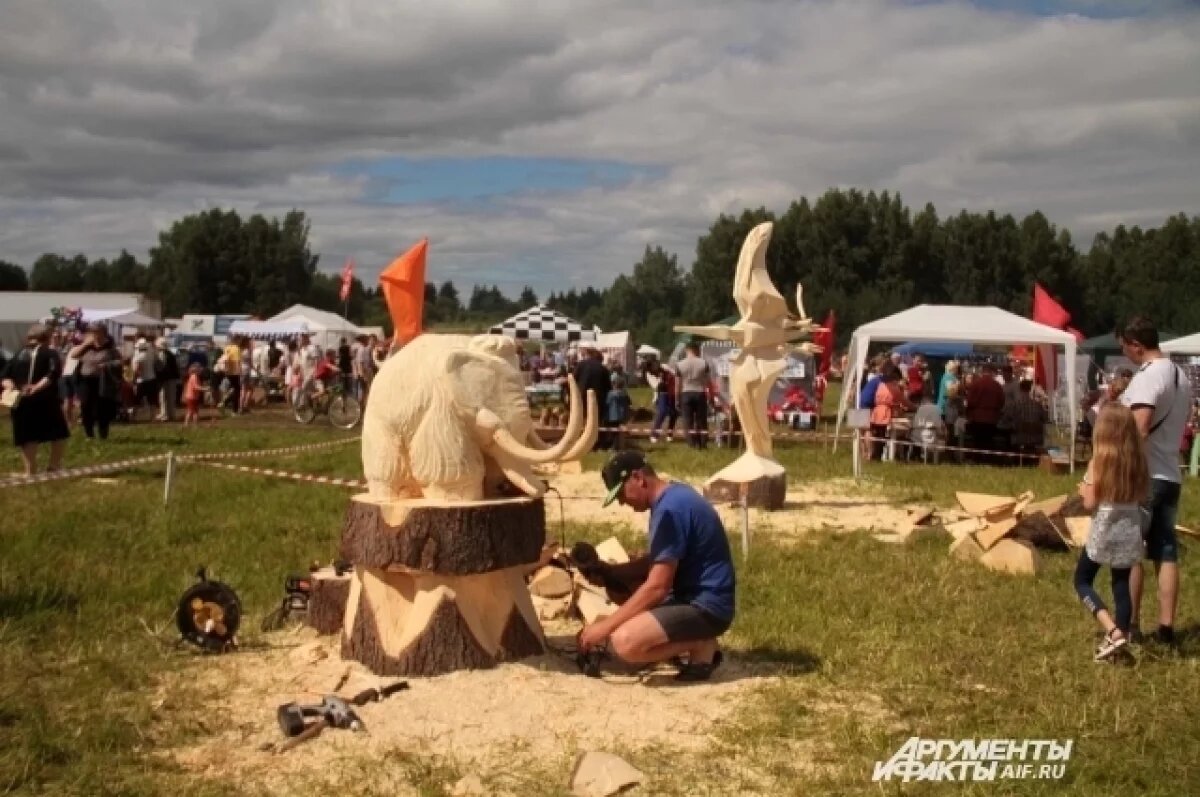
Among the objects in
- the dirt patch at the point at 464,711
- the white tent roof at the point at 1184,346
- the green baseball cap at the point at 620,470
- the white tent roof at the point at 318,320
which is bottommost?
the dirt patch at the point at 464,711

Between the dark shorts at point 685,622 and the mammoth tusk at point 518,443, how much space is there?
87cm

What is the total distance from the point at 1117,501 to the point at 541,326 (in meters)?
18.9

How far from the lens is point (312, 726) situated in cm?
452

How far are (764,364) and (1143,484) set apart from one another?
5.69 metres

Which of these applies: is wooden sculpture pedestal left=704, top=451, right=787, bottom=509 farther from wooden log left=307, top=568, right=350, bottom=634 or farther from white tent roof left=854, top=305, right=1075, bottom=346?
white tent roof left=854, top=305, right=1075, bottom=346

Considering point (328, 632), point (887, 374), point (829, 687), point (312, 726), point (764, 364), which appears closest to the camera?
point (312, 726)

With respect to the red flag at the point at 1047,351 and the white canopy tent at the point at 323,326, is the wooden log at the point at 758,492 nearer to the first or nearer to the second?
the red flag at the point at 1047,351

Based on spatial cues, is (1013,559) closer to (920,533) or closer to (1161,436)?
(920,533)

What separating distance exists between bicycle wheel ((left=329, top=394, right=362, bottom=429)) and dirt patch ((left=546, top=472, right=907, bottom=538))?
8237 millimetres

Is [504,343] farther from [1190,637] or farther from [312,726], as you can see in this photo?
[1190,637]

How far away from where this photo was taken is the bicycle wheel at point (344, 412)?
1969cm

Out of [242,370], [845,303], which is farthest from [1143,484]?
[845,303]

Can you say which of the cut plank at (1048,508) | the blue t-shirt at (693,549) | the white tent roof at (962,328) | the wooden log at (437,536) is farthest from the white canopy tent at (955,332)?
the wooden log at (437,536)

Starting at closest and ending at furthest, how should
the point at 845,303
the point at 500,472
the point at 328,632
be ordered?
the point at 500,472, the point at 328,632, the point at 845,303
